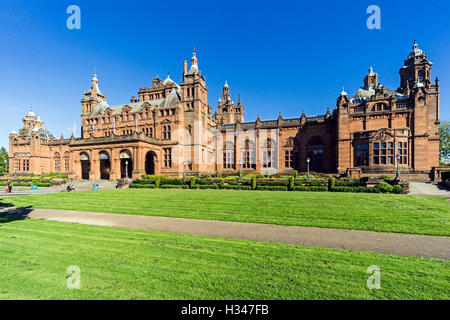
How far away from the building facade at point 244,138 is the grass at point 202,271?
2477cm

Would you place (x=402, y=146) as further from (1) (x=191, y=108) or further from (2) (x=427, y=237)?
(1) (x=191, y=108)

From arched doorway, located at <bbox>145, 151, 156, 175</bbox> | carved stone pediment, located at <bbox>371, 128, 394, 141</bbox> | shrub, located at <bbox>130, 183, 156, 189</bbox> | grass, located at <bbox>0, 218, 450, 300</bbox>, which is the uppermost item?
carved stone pediment, located at <bbox>371, 128, 394, 141</bbox>

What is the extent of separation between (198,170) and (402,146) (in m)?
33.2

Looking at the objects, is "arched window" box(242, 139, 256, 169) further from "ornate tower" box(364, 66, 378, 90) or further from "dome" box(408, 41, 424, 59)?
"dome" box(408, 41, 424, 59)

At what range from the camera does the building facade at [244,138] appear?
29.6 meters

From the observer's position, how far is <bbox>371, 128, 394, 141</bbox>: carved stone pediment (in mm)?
29150

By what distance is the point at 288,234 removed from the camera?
8445mm

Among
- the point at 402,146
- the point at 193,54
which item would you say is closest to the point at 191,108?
the point at 193,54

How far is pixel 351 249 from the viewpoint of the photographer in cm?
670

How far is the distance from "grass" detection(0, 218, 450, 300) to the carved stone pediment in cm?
2999

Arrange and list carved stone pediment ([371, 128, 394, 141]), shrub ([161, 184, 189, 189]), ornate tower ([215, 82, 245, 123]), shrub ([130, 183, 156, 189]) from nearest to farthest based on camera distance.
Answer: shrub ([161, 184, 189, 189]), shrub ([130, 183, 156, 189]), carved stone pediment ([371, 128, 394, 141]), ornate tower ([215, 82, 245, 123])

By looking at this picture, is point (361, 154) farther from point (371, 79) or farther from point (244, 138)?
point (371, 79)

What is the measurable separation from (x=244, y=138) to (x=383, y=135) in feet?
76.6

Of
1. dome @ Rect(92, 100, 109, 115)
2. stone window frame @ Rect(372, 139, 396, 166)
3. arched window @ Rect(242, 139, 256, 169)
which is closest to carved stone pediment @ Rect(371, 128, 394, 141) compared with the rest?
stone window frame @ Rect(372, 139, 396, 166)
